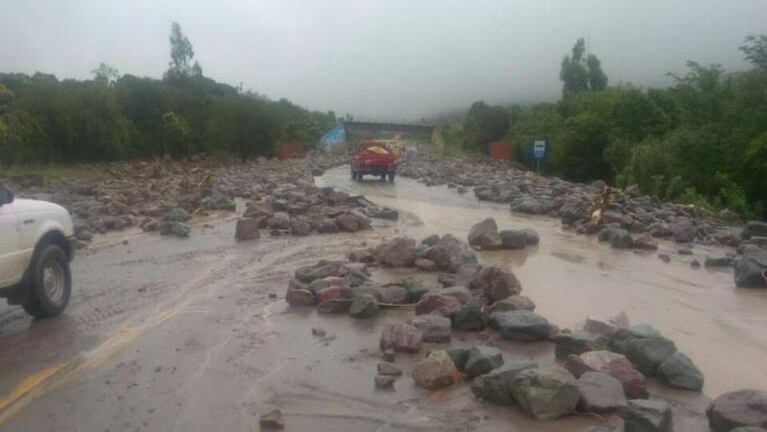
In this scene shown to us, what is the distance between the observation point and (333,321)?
956cm

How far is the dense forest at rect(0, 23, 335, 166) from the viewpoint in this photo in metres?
40.9

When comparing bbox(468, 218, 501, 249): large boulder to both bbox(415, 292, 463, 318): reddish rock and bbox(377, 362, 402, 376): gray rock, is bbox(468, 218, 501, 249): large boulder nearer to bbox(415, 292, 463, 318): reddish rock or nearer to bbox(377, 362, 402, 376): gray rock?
bbox(415, 292, 463, 318): reddish rock

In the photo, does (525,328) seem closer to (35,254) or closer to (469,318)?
(469,318)

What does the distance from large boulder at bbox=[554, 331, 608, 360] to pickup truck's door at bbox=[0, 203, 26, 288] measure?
19.0ft

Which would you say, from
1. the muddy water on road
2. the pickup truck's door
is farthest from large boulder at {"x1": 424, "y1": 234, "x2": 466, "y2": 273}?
the pickup truck's door

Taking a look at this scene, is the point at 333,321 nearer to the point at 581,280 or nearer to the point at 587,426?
the point at 587,426

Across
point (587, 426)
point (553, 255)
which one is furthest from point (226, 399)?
point (553, 255)

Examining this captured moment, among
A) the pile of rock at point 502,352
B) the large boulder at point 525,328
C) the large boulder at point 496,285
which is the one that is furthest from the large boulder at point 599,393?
the large boulder at point 496,285

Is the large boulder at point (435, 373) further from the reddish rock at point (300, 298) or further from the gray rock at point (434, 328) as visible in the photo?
the reddish rock at point (300, 298)

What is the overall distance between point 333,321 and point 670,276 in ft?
23.3

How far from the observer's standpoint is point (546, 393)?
6188 millimetres

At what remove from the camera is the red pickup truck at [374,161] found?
4116 centimetres

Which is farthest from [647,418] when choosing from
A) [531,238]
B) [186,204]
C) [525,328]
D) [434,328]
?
[186,204]

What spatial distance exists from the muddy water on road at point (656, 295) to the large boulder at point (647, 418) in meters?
1.63
